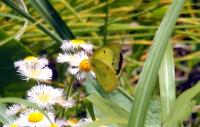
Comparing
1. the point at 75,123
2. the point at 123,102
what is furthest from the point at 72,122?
the point at 123,102

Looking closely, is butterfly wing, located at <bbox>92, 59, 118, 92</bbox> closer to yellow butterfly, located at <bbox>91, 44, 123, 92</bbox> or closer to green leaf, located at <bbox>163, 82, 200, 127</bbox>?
yellow butterfly, located at <bbox>91, 44, 123, 92</bbox>

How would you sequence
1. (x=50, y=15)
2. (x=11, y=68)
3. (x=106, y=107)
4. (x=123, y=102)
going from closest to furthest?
(x=106, y=107) → (x=123, y=102) → (x=50, y=15) → (x=11, y=68)

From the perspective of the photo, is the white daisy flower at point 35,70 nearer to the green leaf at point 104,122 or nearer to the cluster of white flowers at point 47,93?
the cluster of white flowers at point 47,93

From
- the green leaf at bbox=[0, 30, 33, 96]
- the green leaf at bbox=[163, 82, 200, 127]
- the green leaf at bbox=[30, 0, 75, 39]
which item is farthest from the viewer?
the green leaf at bbox=[0, 30, 33, 96]

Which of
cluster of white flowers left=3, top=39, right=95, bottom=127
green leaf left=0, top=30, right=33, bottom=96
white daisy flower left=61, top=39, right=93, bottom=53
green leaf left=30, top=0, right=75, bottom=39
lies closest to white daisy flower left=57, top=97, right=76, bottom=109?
cluster of white flowers left=3, top=39, right=95, bottom=127

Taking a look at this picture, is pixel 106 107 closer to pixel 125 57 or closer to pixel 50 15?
pixel 50 15
